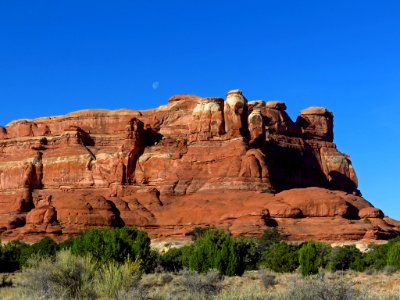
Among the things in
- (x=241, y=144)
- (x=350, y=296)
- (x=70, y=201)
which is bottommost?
(x=350, y=296)

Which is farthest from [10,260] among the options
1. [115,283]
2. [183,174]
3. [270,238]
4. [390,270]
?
[183,174]

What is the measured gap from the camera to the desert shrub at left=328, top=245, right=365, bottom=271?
4454 cm

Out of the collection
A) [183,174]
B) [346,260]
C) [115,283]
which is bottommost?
[346,260]

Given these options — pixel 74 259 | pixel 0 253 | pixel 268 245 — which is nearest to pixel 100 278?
pixel 74 259

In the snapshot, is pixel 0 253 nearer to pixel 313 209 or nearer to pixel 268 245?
pixel 268 245

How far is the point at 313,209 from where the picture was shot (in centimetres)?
7562

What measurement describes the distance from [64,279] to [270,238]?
156 ft

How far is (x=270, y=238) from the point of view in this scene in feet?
215

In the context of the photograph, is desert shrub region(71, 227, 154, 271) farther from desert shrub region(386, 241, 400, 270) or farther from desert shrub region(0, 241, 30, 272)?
desert shrub region(386, 241, 400, 270)

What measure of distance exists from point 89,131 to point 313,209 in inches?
1710

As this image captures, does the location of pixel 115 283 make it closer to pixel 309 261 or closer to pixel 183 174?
pixel 309 261

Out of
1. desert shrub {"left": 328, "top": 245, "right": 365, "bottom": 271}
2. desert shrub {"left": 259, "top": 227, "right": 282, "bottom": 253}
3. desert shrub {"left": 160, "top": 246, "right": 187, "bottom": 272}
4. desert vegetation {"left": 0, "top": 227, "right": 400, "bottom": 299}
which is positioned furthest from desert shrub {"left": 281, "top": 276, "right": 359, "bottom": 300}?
desert shrub {"left": 259, "top": 227, "right": 282, "bottom": 253}

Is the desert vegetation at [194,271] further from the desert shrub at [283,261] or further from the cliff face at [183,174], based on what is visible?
the cliff face at [183,174]

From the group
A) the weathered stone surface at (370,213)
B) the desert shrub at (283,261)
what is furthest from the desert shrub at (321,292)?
the weathered stone surface at (370,213)
